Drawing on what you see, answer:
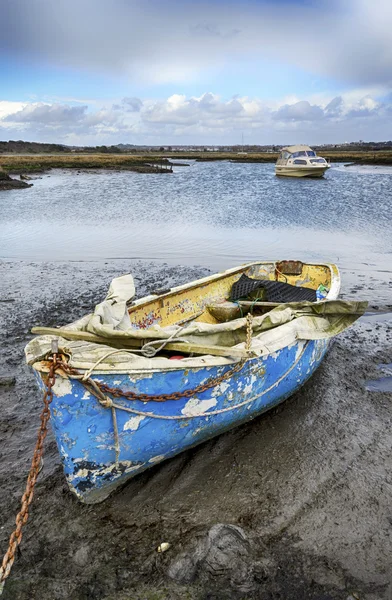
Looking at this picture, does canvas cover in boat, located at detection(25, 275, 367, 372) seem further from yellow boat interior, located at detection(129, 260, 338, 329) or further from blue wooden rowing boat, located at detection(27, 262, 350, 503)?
yellow boat interior, located at detection(129, 260, 338, 329)

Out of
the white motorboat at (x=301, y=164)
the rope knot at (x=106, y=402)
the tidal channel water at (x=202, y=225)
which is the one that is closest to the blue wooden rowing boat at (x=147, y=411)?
the rope knot at (x=106, y=402)

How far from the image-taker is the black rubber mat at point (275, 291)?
7.40m

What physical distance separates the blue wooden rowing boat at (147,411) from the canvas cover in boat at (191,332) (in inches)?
2.9

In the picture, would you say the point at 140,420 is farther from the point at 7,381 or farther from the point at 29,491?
the point at 7,381

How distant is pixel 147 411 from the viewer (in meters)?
4.17

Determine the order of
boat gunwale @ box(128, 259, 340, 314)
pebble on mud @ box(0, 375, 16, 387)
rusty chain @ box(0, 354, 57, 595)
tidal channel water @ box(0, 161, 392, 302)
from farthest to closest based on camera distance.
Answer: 1. tidal channel water @ box(0, 161, 392, 302)
2. pebble on mud @ box(0, 375, 16, 387)
3. boat gunwale @ box(128, 259, 340, 314)
4. rusty chain @ box(0, 354, 57, 595)

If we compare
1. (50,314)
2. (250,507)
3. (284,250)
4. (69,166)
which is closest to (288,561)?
(250,507)

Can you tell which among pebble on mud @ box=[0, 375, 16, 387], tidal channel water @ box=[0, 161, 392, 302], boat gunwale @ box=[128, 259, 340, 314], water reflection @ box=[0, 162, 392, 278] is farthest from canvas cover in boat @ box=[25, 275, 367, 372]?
water reflection @ box=[0, 162, 392, 278]

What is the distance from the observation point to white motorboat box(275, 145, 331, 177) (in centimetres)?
4097

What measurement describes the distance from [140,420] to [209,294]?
12.6ft

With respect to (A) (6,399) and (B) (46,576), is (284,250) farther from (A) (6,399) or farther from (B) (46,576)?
(B) (46,576)

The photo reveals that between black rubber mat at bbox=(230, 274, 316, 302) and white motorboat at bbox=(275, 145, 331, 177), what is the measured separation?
35.7m

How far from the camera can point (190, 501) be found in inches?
172

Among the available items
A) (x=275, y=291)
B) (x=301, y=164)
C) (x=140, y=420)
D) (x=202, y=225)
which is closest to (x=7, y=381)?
(x=140, y=420)
